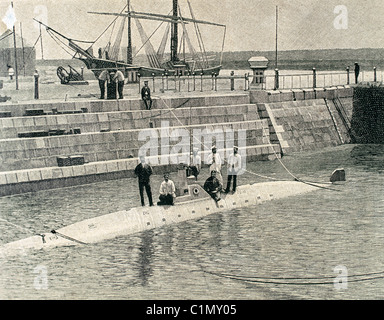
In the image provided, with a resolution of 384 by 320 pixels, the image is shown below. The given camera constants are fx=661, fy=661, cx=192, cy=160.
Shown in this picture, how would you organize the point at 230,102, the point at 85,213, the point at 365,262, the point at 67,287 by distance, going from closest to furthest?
the point at 67,287 < the point at 365,262 < the point at 85,213 < the point at 230,102

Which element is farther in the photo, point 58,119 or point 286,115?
point 286,115

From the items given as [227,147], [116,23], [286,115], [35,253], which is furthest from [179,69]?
[35,253]

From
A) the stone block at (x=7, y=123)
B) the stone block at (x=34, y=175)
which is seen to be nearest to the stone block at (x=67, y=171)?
the stone block at (x=34, y=175)

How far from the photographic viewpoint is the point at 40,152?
2425cm

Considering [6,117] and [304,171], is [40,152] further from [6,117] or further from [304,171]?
[304,171]

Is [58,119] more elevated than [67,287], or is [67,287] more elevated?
[58,119]

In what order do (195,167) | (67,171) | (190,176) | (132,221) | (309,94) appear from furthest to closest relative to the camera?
(309,94), (67,171), (195,167), (190,176), (132,221)

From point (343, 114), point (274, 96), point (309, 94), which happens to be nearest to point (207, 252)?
point (274, 96)

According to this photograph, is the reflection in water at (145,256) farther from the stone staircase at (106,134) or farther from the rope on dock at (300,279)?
the stone staircase at (106,134)

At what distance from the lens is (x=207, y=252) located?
57.3ft

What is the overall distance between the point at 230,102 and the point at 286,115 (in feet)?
12.0

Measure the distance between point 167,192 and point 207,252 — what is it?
8.30 feet

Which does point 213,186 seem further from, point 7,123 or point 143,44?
point 143,44

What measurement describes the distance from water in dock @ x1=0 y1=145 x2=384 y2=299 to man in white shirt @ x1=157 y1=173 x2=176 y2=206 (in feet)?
2.52
